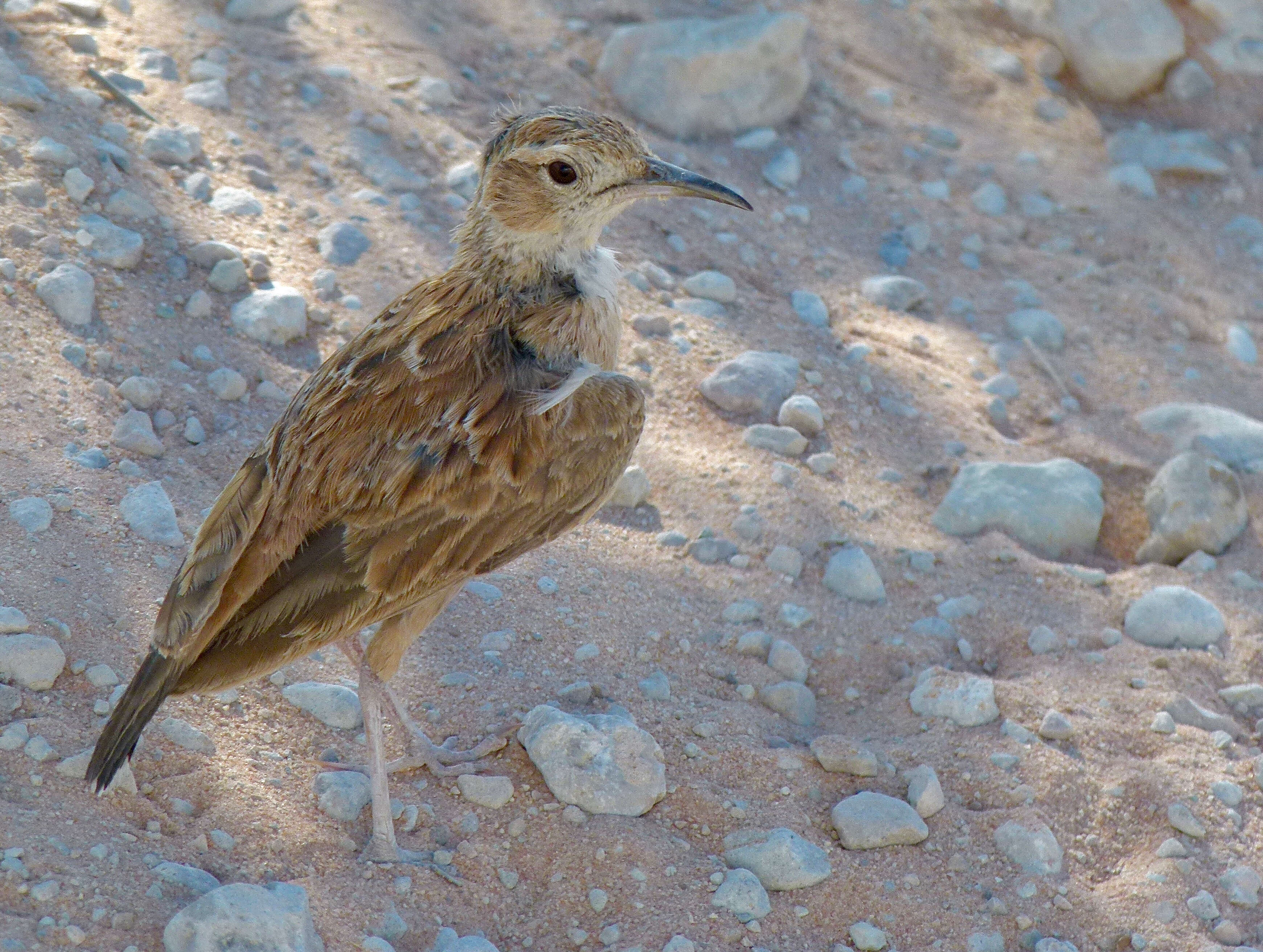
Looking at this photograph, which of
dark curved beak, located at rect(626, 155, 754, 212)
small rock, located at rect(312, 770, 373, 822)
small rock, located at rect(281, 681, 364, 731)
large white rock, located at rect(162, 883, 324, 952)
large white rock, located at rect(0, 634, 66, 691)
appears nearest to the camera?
large white rock, located at rect(162, 883, 324, 952)

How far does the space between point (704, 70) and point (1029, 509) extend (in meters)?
3.17

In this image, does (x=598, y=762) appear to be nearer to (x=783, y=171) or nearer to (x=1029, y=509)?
(x=1029, y=509)

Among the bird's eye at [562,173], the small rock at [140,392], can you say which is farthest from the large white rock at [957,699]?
the small rock at [140,392]

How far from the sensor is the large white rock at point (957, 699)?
4418mm

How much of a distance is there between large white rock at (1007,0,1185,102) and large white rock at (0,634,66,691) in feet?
23.4

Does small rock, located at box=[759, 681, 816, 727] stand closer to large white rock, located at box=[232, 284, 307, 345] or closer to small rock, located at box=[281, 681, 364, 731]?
small rock, located at box=[281, 681, 364, 731]

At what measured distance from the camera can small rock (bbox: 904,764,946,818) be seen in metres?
4.06

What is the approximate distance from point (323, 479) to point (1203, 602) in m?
3.33

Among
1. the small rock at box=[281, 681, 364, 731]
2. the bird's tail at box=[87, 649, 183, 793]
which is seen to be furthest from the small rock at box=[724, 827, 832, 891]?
the bird's tail at box=[87, 649, 183, 793]

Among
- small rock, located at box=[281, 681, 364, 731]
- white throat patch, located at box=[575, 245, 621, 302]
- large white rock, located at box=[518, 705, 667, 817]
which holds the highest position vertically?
white throat patch, located at box=[575, 245, 621, 302]

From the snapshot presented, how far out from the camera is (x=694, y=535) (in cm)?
512

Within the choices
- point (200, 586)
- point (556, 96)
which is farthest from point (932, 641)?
point (556, 96)

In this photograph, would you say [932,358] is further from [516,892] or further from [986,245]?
[516,892]

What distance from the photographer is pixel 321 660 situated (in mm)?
4312
